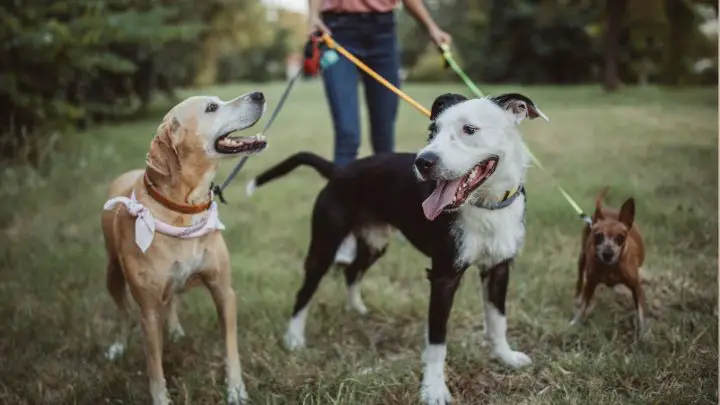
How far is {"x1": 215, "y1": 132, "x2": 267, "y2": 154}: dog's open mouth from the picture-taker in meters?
2.19

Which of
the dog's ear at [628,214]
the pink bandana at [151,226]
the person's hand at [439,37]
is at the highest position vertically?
the person's hand at [439,37]

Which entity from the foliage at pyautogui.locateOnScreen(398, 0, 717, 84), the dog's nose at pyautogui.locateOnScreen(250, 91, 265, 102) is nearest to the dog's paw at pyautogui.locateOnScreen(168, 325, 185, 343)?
the dog's nose at pyautogui.locateOnScreen(250, 91, 265, 102)

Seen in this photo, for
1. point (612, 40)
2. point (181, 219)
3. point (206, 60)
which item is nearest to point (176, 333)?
Answer: point (181, 219)

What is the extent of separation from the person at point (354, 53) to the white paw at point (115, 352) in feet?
3.48

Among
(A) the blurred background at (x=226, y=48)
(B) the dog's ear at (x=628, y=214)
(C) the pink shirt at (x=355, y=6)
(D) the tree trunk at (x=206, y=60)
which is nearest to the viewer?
(B) the dog's ear at (x=628, y=214)

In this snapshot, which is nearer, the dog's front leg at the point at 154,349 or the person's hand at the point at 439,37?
the dog's front leg at the point at 154,349

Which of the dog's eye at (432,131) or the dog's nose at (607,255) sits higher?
the dog's eye at (432,131)

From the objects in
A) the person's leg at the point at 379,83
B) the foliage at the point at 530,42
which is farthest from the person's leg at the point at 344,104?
the foliage at the point at 530,42

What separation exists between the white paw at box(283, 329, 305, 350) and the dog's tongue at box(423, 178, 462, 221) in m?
1.00

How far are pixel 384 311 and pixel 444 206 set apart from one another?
1.20m

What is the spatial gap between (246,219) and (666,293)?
2801mm

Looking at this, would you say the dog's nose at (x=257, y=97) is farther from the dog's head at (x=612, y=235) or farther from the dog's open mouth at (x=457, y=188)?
the dog's head at (x=612, y=235)

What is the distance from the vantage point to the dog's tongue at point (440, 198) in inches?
89.0

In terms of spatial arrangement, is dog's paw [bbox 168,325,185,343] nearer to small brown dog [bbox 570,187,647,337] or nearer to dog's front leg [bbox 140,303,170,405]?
dog's front leg [bbox 140,303,170,405]
